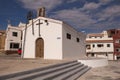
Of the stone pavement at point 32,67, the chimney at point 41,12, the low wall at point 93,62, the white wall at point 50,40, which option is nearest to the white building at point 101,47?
the low wall at point 93,62

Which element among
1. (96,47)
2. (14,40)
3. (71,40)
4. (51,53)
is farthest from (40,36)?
(96,47)

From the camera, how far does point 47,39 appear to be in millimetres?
19781

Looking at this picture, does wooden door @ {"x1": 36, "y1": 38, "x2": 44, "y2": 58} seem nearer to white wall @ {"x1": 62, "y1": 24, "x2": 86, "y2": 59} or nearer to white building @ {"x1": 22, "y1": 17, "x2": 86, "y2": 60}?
white building @ {"x1": 22, "y1": 17, "x2": 86, "y2": 60}

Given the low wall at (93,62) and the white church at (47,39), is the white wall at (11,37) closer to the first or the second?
the white church at (47,39)

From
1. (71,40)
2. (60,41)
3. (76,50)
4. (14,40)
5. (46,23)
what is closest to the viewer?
(60,41)

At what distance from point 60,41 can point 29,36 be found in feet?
15.6

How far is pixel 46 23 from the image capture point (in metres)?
20.0

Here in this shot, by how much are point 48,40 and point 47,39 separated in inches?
7.6

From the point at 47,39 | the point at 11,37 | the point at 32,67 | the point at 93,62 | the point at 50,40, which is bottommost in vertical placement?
the point at 93,62

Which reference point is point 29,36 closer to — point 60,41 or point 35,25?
point 35,25

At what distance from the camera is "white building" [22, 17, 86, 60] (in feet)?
62.5

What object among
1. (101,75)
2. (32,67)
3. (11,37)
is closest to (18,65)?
(32,67)

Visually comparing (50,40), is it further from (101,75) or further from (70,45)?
(101,75)

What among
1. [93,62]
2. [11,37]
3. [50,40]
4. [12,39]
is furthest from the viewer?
[12,39]
